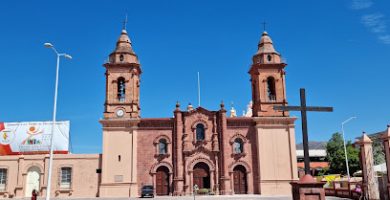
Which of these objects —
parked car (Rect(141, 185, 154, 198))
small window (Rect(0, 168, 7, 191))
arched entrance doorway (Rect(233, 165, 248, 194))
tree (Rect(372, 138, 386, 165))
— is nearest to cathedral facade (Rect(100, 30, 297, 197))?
arched entrance doorway (Rect(233, 165, 248, 194))

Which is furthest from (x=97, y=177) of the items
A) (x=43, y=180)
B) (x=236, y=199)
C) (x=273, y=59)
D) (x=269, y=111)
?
(x=273, y=59)

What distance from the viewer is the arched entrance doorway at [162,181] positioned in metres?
40.9

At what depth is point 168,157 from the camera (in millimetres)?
41344

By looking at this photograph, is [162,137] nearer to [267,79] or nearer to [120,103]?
[120,103]

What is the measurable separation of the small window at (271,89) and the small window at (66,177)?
73.3 feet

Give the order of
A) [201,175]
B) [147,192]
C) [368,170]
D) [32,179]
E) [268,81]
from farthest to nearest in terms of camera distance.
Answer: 1. [268,81]
2. [32,179]
3. [201,175]
4. [147,192]
5. [368,170]

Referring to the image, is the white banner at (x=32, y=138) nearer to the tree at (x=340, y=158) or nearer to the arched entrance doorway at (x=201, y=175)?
the arched entrance doorway at (x=201, y=175)

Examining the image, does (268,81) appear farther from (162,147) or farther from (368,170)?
(368,170)

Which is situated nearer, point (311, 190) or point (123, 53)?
point (311, 190)

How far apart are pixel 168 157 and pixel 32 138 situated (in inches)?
634

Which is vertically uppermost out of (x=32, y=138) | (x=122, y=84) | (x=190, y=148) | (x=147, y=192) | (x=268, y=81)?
(x=268, y=81)

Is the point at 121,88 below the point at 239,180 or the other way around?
the other way around

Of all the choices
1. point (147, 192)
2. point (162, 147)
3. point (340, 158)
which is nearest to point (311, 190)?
point (147, 192)

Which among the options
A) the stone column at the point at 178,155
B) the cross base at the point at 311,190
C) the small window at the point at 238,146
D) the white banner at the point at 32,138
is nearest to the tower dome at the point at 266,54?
the small window at the point at 238,146
